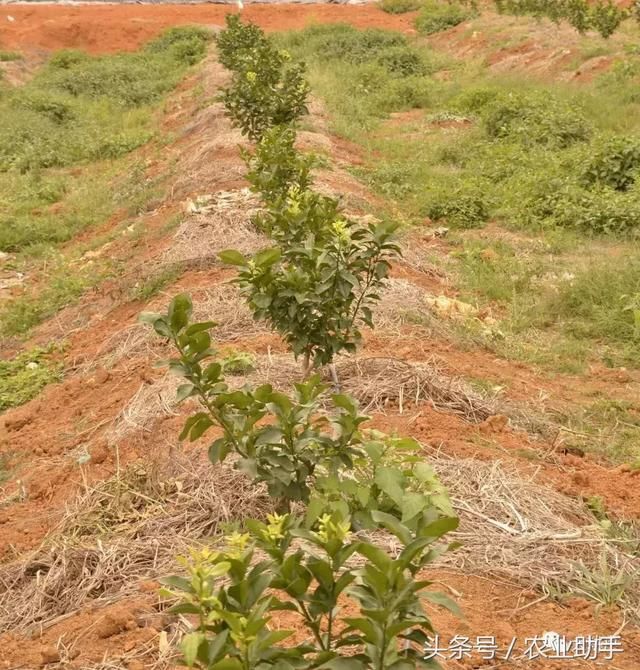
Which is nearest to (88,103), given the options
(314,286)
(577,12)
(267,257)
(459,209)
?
(577,12)

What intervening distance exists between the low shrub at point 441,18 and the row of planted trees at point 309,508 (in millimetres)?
19868

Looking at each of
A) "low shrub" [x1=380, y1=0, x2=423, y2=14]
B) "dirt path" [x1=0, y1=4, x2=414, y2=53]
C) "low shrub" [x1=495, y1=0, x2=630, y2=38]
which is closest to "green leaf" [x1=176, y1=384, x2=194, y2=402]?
"low shrub" [x1=495, y1=0, x2=630, y2=38]

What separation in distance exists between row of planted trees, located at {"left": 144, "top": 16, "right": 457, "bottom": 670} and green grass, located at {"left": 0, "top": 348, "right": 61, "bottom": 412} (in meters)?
2.41

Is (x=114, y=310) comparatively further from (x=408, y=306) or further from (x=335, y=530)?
(x=335, y=530)

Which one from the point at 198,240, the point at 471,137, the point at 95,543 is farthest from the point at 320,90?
the point at 95,543

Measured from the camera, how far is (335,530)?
6.11 ft

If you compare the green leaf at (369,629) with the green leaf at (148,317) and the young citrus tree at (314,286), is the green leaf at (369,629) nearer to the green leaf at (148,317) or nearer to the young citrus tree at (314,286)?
the green leaf at (148,317)

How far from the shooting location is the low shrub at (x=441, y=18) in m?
23.1

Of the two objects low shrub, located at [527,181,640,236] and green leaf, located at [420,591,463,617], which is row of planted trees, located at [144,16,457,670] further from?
low shrub, located at [527,181,640,236]

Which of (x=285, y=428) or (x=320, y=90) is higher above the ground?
(x=285, y=428)

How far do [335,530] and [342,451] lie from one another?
0.76 m

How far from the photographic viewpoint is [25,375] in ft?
20.9

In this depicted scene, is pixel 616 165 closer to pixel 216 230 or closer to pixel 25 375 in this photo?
pixel 216 230

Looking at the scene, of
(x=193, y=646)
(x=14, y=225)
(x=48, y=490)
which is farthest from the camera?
(x=14, y=225)
